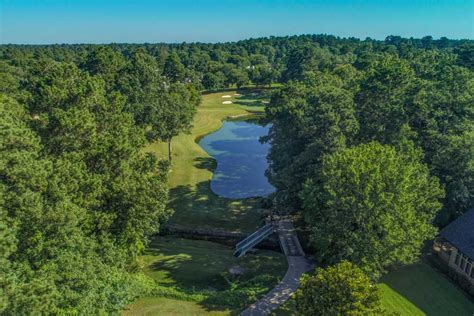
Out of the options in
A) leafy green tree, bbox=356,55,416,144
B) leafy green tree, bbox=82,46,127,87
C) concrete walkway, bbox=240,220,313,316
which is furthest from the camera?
leafy green tree, bbox=82,46,127,87

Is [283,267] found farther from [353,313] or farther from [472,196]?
[472,196]

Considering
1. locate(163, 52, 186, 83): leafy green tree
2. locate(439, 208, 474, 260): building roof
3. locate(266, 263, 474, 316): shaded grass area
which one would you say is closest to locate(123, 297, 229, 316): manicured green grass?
locate(266, 263, 474, 316): shaded grass area

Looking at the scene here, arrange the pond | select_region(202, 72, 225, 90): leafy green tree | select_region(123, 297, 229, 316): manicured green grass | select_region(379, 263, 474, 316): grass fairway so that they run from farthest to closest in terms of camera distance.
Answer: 1. select_region(202, 72, 225, 90): leafy green tree
2. the pond
3. select_region(379, 263, 474, 316): grass fairway
4. select_region(123, 297, 229, 316): manicured green grass

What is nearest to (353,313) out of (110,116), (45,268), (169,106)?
(45,268)

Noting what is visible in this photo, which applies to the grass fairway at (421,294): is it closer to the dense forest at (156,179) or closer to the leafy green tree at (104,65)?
the dense forest at (156,179)

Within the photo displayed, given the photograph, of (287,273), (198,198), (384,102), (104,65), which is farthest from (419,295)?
(104,65)

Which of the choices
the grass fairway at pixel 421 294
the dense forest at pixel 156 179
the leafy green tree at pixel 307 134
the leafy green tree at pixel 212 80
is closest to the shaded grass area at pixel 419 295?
the grass fairway at pixel 421 294

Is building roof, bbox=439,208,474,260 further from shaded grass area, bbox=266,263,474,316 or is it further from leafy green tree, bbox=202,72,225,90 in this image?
leafy green tree, bbox=202,72,225,90
